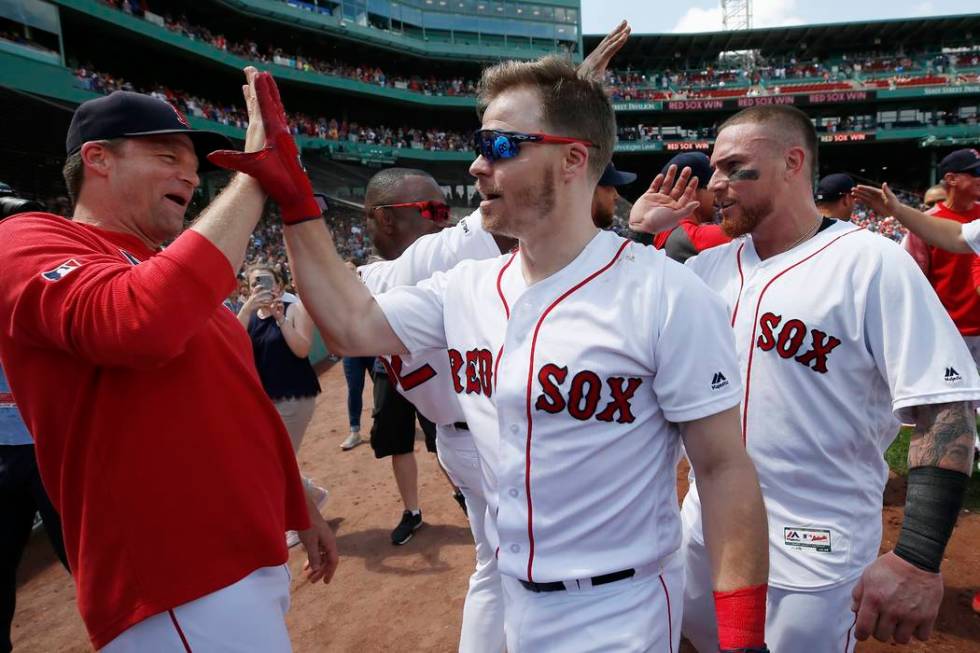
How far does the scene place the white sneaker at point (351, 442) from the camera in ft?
22.6

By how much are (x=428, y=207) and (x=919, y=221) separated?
8.68ft

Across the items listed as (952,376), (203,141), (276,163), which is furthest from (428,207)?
(952,376)

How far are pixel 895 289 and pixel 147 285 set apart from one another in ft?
7.09

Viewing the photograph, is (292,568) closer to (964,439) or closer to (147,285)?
(147,285)

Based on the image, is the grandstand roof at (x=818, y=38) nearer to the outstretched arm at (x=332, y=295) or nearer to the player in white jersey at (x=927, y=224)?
the player in white jersey at (x=927, y=224)

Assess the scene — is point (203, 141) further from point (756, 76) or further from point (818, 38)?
point (818, 38)

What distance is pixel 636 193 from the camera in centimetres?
4078

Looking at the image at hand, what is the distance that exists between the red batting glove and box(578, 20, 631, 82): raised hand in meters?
0.90

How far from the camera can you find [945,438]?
1720mm

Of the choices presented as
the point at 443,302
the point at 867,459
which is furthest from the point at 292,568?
the point at 867,459

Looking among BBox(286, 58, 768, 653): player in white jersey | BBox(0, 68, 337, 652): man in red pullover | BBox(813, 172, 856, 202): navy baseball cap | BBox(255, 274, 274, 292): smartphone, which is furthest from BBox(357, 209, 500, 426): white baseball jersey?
BBox(813, 172, 856, 202): navy baseball cap

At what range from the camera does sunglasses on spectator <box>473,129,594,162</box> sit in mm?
1704

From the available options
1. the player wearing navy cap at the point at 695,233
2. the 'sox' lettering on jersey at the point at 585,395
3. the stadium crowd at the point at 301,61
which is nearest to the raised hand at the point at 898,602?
the 'sox' lettering on jersey at the point at 585,395

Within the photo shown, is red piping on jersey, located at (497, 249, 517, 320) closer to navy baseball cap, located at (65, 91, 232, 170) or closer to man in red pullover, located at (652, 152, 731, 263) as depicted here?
navy baseball cap, located at (65, 91, 232, 170)
